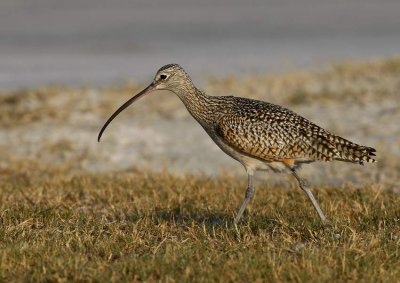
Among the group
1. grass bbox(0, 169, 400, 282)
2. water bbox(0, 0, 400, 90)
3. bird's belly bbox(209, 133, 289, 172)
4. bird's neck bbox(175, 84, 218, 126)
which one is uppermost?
water bbox(0, 0, 400, 90)

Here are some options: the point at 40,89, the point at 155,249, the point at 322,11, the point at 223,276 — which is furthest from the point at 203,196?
the point at 322,11

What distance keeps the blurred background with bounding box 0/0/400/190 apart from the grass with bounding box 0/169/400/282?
2286mm

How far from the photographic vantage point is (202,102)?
356 inches

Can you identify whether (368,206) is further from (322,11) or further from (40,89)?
(322,11)

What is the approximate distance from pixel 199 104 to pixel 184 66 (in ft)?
39.7

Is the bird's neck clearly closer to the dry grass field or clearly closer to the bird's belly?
the bird's belly

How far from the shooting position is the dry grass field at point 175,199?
681 centimetres

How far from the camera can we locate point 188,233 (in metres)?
7.89

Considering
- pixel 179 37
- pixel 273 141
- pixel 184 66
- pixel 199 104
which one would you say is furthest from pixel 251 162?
pixel 179 37

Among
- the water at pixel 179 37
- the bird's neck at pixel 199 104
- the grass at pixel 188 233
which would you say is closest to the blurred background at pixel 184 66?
the water at pixel 179 37

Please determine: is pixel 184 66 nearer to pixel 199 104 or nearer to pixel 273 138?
pixel 199 104

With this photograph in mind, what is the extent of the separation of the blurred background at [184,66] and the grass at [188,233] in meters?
2.29

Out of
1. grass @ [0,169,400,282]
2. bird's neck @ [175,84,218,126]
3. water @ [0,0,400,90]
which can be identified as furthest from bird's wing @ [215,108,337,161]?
water @ [0,0,400,90]

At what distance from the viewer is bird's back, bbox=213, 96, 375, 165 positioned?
8562 mm
